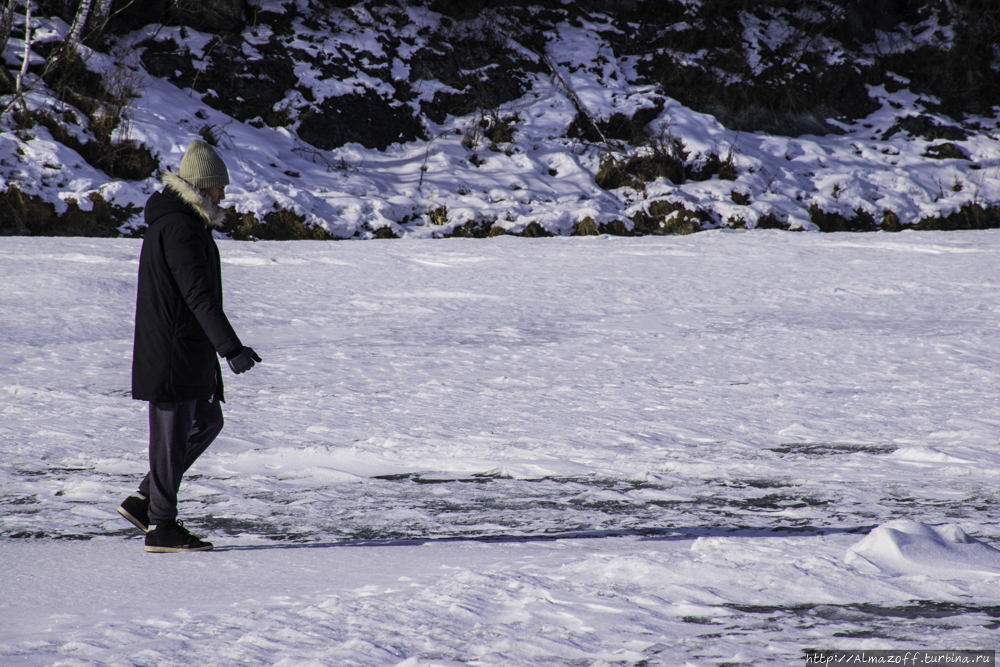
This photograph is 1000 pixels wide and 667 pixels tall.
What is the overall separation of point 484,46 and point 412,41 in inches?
57.8

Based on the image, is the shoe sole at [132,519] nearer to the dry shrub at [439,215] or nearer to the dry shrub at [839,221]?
the dry shrub at [439,215]

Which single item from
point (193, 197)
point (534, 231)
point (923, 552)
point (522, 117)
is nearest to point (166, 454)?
point (193, 197)

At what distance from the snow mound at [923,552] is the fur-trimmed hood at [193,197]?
2.50m

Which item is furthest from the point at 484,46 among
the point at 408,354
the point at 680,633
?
the point at 680,633

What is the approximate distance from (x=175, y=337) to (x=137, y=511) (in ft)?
2.21

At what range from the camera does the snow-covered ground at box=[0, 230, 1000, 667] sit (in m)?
2.19

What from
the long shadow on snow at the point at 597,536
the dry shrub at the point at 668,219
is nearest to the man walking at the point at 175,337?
the long shadow on snow at the point at 597,536

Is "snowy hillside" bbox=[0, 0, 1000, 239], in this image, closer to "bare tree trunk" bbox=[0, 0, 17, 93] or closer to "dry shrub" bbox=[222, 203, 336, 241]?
"dry shrub" bbox=[222, 203, 336, 241]

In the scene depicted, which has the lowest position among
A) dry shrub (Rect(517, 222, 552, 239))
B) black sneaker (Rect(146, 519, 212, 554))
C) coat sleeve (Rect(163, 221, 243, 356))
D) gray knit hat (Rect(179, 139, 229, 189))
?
black sneaker (Rect(146, 519, 212, 554))

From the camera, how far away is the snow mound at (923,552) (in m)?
2.51

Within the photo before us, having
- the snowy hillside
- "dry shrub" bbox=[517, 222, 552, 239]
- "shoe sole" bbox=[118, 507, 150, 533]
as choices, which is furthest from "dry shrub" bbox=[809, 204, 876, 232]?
"shoe sole" bbox=[118, 507, 150, 533]

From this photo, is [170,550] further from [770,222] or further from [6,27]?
[6,27]

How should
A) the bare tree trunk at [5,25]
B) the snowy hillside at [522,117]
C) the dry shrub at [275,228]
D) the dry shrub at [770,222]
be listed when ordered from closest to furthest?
1. the dry shrub at [275,228]
2. the snowy hillside at [522,117]
3. the bare tree trunk at [5,25]
4. the dry shrub at [770,222]

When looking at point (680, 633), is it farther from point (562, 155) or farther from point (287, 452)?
point (562, 155)
